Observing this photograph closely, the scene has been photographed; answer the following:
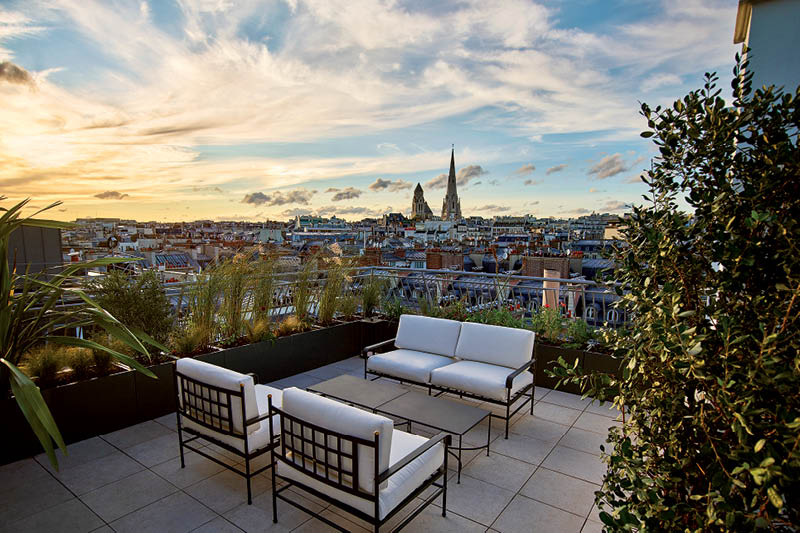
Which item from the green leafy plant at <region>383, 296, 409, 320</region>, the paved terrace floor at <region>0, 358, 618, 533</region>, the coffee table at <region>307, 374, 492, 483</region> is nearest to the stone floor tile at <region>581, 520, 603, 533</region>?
the paved terrace floor at <region>0, 358, 618, 533</region>

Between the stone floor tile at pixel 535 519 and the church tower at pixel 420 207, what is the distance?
1383 cm

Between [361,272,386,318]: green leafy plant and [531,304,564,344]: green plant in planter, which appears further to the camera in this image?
[361,272,386,318]: green leafy plant

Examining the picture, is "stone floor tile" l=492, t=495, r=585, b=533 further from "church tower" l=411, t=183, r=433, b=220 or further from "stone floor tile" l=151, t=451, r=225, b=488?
"church tower" l=411, t=183, r=433, b=220

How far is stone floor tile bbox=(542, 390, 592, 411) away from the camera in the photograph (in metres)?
4.61

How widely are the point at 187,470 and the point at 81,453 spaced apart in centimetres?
99

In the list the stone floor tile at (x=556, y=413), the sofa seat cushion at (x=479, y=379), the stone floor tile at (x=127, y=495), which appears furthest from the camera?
the stone floor tile at (x=556, y=413)

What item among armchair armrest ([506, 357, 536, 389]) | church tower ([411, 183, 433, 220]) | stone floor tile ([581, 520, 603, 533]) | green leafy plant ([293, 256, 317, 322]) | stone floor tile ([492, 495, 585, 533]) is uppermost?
church tower ([411, 183, 433, 220])

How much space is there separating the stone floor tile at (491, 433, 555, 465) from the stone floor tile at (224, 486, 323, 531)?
1.67 metres

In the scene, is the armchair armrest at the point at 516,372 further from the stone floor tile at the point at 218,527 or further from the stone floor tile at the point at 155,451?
the stone floor tile at the point at 155,451

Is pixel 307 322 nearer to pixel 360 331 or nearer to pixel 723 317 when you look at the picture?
pixel 360 331

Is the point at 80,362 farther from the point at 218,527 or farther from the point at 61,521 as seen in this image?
the point at 218,527

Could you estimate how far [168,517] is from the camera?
266 centimetres

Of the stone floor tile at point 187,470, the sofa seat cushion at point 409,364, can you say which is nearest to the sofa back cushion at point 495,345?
the sofa seat cushion at point 409,364

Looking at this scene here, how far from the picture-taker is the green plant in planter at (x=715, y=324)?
974 mm
